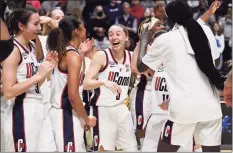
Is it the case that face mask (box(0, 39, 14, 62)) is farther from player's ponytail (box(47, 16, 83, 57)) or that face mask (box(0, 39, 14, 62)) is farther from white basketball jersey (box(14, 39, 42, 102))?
player's ponytail (box(47, 16, 83, 57))

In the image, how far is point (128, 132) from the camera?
645 centimetres

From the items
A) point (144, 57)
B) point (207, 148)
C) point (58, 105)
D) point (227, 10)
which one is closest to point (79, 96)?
point (58, 105)

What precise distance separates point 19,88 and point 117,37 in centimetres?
188

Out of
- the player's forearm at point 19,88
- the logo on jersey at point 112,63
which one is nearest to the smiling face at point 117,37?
the logo on jersey at point 112,63

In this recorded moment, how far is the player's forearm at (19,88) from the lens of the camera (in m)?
4.92

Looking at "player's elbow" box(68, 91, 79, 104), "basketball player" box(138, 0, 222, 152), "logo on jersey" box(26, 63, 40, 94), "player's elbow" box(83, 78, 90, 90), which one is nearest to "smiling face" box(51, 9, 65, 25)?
"player's elbow" box(83, 78, 90, 90)

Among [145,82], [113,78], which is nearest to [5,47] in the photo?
[113,78]

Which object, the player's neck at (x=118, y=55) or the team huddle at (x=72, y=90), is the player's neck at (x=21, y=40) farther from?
the player's neck at (x=118, y=55)

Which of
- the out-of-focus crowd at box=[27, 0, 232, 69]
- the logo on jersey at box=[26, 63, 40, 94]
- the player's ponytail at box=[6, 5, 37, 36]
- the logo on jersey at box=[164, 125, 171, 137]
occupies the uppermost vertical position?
the out-of-focus crowd at box=[27, 0, 232, 69]

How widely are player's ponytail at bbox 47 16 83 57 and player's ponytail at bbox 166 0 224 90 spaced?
3.01ft

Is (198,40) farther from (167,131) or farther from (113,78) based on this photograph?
(113,78)

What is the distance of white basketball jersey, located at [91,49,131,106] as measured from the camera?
6430mm

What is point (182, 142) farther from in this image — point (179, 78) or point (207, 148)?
point (179, 78)

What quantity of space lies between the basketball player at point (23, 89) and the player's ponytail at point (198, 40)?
3.51 ft
